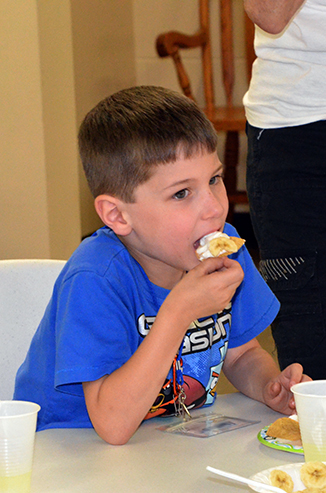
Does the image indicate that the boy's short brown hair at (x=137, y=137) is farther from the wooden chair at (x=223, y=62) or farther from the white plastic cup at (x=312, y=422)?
the wooden chair at (x=223, y=62)

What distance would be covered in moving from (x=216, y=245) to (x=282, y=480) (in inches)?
15.3

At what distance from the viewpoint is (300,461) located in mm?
790

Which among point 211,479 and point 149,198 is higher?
point 149,198

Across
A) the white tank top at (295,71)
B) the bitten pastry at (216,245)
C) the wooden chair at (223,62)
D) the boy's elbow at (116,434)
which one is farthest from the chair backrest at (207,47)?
the boy's elbow at (116,434)

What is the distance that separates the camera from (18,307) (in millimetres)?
1262

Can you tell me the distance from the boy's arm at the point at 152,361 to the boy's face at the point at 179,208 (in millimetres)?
65

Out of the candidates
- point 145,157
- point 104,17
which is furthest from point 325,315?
point 104,17

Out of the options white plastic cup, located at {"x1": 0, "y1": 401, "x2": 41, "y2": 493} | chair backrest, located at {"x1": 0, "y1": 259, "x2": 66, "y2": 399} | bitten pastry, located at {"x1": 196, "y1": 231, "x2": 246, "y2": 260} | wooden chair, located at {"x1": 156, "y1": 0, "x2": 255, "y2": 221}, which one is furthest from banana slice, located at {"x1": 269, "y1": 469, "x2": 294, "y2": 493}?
wooden chair, located at {"x1": 156, "y1": 0, "x2": 255, "y2": 221}

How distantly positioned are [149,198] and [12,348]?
42 cm

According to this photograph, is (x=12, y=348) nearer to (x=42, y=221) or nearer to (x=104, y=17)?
(x=42, y=221)

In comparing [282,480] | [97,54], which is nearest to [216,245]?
[282,480]

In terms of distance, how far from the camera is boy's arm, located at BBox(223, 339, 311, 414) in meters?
1.02

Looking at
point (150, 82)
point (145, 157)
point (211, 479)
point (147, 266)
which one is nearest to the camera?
point (211, 479)

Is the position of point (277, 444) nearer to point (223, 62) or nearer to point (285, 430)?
point (285, 430)
